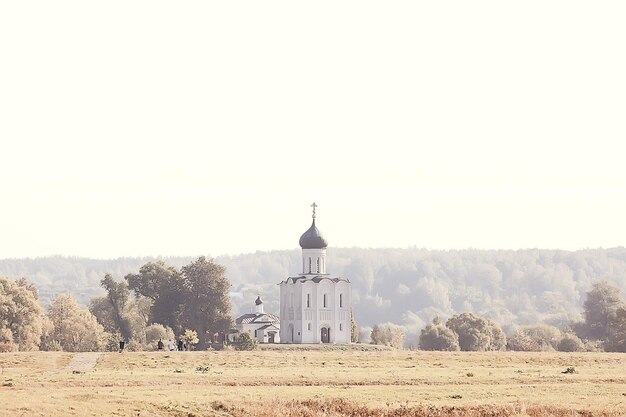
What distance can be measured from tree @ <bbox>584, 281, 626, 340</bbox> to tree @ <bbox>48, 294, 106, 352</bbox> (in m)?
59.7

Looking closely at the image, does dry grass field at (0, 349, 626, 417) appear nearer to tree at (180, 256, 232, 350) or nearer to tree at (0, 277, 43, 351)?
tree at (0, 277, 43, 351)

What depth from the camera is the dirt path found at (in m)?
75.0

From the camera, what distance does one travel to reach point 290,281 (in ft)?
461

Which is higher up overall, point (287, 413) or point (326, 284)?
point (326, 284)

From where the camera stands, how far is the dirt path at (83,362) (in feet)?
246

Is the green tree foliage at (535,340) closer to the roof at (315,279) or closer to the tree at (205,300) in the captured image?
the roof at (315,279)

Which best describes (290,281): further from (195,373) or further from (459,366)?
(195,373)

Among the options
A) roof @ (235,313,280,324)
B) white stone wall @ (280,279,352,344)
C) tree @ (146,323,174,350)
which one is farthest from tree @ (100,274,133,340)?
white stone wall @ (280,279,352,344)

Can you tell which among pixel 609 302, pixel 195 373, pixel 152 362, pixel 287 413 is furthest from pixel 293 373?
pixel 609 302

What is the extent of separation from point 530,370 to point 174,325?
57386mm

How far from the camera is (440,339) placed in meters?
129

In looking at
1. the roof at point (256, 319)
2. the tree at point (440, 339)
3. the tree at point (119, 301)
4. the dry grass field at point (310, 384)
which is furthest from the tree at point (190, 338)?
the roof at point (256, 319)

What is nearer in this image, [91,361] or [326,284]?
[91,361]

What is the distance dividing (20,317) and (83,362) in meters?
31.4
